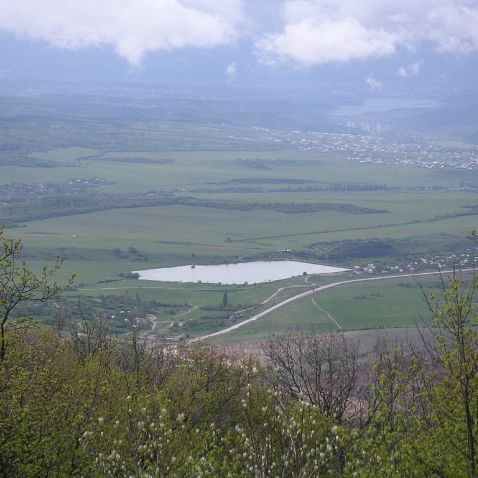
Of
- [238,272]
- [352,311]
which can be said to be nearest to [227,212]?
[238,272]

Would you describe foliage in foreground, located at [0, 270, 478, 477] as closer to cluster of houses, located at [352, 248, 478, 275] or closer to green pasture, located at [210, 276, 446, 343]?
green pasture, located at [210, 276, 446, 343]

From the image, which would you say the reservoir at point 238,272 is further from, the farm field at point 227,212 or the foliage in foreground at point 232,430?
the foliage in foreground at point 232,430

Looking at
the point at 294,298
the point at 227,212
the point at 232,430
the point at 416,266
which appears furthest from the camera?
the point at 227,212

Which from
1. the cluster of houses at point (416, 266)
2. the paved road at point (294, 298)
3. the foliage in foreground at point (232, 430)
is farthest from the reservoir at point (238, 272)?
the foliage in foreground at point (232, 430)

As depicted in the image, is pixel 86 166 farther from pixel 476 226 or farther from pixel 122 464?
pixel 122 464

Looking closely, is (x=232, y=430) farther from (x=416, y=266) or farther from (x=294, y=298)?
(x=416, y=266)

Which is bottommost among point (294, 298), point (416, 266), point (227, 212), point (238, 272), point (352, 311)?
point (352, 311)

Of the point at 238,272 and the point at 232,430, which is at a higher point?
the point at 232,430

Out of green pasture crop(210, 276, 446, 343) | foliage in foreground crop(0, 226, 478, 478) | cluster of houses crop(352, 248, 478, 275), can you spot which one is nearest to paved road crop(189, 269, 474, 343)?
green pasture crop(210, 276, 446, 343)
